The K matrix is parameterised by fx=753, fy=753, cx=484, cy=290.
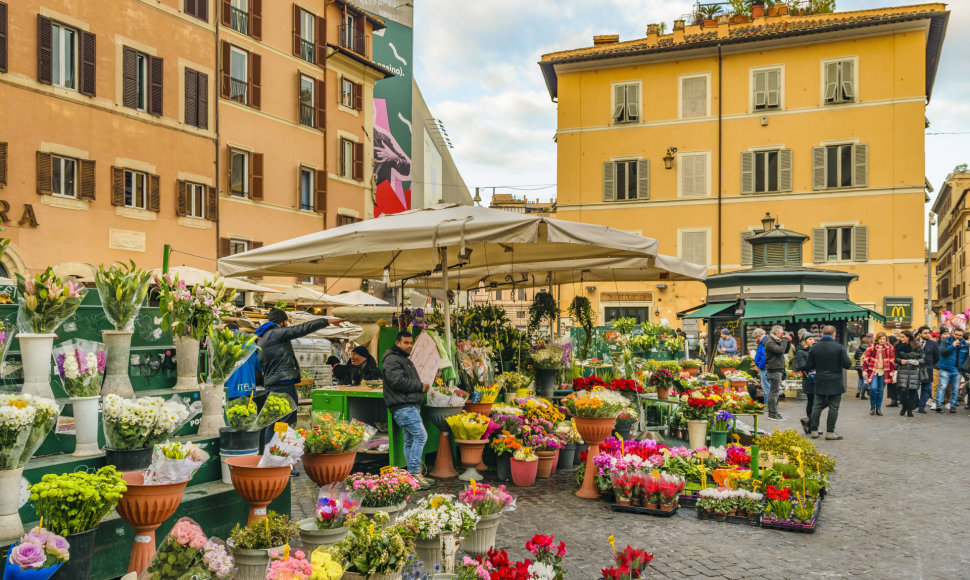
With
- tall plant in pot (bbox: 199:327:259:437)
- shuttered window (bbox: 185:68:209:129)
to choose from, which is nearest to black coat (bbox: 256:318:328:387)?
tall plant in pot (bbox: 199:327:259:437)

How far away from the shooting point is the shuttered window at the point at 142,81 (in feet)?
64.1

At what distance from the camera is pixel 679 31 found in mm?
31703

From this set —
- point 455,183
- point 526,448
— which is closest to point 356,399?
point 526,448

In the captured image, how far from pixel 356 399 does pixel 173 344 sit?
158 inches

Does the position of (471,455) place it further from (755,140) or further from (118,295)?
Result: (755,140)

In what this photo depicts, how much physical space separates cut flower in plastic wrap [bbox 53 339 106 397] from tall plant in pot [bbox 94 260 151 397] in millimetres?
267

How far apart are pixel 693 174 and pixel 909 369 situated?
17.3m

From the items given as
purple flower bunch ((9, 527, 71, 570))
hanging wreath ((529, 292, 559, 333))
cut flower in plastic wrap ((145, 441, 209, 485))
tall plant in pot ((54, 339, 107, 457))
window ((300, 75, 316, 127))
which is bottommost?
purple flower bunch ((9, 527, 71, 570))

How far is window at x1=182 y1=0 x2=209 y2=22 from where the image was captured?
69.9 ft

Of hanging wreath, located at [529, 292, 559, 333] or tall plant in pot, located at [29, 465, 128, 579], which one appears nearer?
tall plant in pot, located at [29, 465, 128, 579]

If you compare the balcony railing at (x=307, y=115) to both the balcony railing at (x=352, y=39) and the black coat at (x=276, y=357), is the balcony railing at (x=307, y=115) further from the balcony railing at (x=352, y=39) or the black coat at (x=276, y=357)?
the black coat at (x=276, y=357)

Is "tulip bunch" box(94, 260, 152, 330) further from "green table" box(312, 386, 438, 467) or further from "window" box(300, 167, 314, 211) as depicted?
"window" box(300, 167, 314, 211)

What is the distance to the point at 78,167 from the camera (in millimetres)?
18266

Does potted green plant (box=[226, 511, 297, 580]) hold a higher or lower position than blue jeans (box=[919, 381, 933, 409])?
higher
